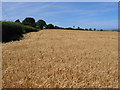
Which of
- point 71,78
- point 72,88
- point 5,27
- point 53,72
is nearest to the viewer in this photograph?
point 72,88

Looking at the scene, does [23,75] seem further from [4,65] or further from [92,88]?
[92,88]

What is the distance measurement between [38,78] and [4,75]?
75cm

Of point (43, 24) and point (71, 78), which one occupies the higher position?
point (43, 24)

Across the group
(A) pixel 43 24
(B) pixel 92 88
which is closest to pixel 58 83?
(B) pixel 92 88

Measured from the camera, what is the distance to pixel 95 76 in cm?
356

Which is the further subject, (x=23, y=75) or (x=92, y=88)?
(x=23, y=75)

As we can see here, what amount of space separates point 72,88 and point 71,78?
0.57m

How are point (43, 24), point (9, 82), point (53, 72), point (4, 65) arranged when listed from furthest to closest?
point (43, 24), point (4, 65), point (53, 72), point (9, 82)

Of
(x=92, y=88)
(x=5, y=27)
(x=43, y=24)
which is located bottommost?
(x=92, y=88)

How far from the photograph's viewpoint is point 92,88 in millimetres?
2883

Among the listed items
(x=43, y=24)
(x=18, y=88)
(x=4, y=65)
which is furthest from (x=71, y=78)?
(x=43, y=24)

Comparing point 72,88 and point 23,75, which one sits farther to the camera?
point 23,75

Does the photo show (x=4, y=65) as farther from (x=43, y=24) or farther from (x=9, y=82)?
(x=43, y=24)

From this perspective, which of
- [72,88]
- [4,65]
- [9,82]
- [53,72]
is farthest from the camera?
[4,65]
